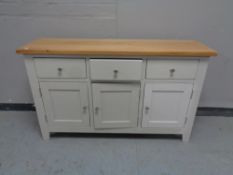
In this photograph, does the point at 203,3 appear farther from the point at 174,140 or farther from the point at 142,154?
the point at 142,154

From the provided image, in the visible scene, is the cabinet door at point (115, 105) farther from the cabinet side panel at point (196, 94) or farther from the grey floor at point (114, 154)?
the cabinet side panel at point (196, 94)

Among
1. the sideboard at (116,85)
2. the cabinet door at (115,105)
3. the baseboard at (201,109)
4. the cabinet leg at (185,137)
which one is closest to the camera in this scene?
the sideboard at (116,85)

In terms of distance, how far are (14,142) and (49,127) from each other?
350mm

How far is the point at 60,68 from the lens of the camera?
1.12 metres

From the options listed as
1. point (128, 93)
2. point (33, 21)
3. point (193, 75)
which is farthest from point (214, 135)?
point (33, 21)

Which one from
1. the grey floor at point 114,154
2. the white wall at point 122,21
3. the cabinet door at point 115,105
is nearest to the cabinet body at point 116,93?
the cabinet door at point 115,105

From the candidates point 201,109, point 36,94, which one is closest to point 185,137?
point 201,109

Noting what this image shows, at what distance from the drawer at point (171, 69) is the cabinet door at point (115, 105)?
0.16 meters

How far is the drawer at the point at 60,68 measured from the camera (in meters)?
1.10

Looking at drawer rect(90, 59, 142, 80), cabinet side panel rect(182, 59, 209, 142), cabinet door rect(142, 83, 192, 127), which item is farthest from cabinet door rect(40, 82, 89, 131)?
cabinet side panel rect(182, 59, 209, 142)

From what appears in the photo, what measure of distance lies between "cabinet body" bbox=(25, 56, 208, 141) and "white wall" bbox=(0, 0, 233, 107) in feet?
1.68

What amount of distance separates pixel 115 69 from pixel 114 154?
0.70 metres

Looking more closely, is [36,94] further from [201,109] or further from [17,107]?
[201,109]

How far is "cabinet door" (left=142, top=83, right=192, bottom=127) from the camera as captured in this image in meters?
1.18
